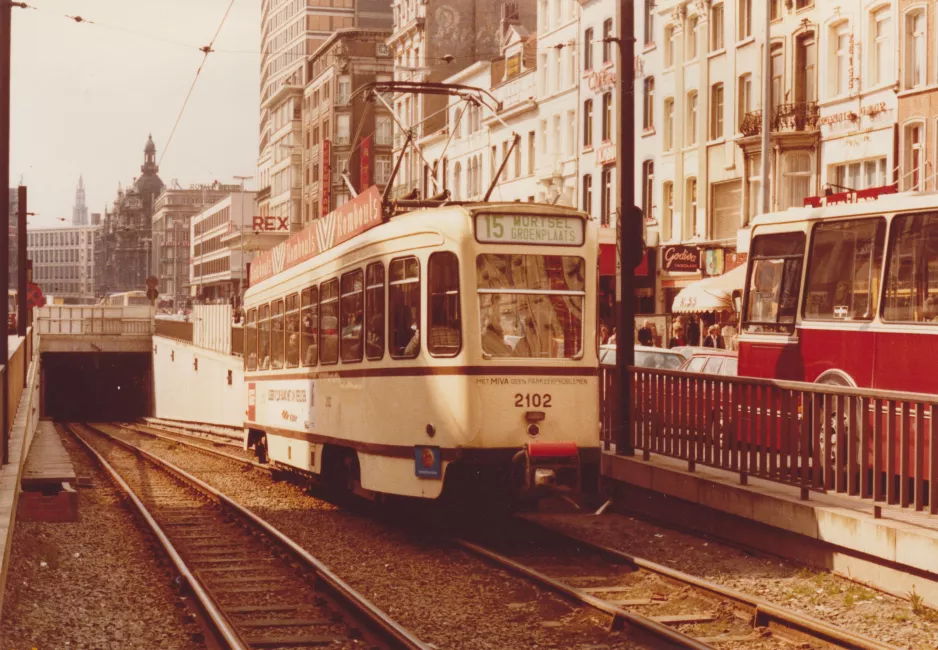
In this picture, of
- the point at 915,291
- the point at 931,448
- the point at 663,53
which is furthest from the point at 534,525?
the point at 663,53

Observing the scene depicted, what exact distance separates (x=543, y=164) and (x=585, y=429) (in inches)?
1929

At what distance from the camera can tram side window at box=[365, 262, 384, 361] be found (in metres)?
15.7

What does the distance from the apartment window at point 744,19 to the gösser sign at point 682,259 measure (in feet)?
21.3

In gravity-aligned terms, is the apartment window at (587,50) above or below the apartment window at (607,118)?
above

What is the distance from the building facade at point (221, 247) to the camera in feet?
429

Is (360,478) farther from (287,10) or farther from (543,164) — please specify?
(287,10)

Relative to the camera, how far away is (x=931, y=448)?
37.5 ft

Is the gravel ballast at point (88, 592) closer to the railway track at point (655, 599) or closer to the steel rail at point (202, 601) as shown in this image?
the steel rail at point (202, 601)

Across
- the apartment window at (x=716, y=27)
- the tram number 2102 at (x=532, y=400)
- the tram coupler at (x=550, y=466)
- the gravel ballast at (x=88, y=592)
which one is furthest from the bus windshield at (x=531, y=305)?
the apartment window at (x=716, y=27)

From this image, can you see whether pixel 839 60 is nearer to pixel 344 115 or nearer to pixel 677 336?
pixel 677 336

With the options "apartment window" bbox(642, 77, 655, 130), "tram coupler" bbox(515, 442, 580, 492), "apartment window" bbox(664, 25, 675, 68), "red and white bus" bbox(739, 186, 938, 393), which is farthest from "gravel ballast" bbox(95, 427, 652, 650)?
"apartment window" bbox(642, 77, 655, 130)

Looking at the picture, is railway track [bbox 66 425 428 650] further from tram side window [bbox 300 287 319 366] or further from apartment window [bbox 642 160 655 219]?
apartment window [bbox 642 160 655 219]

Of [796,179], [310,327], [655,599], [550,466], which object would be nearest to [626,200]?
[310,327]

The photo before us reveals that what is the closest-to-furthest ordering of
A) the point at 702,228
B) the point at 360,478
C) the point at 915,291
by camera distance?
the point at 915,291, the point at 360,478, the point at 702,228
